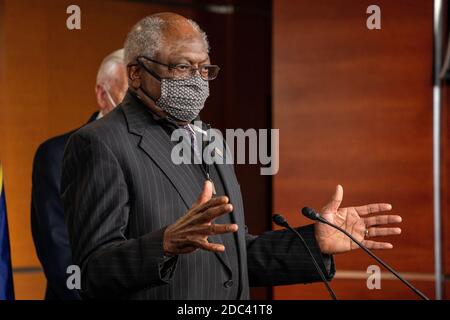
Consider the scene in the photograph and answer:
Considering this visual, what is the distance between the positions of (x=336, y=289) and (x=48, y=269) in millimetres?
1751

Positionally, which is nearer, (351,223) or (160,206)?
(160,206)

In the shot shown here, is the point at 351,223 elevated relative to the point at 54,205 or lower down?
elevated

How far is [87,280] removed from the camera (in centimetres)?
195

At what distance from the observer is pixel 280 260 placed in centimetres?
228

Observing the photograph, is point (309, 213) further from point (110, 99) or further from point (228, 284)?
point (110, 99)

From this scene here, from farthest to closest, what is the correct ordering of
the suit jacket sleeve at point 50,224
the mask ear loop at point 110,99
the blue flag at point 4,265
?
the mask ear loop at point 110,99 → the suit jacket sleeve at point 50,224 → the blue flag at point 4,265

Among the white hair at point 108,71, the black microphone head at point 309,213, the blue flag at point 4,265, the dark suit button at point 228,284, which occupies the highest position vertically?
the white hair at point 108,71

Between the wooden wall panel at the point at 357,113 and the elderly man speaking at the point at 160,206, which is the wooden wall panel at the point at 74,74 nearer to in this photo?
the wooden wall panel at the point at 357,113

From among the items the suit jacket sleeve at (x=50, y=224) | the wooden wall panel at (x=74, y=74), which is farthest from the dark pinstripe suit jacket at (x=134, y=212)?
the wooden wall panel at (x=74, y=74)

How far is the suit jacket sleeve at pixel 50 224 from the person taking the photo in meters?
3.29

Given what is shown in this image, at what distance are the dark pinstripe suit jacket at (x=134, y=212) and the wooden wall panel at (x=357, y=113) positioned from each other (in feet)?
7.60

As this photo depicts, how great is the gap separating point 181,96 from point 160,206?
Result: 0.94ft

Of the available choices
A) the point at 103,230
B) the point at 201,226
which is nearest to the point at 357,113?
the point at 103,230
